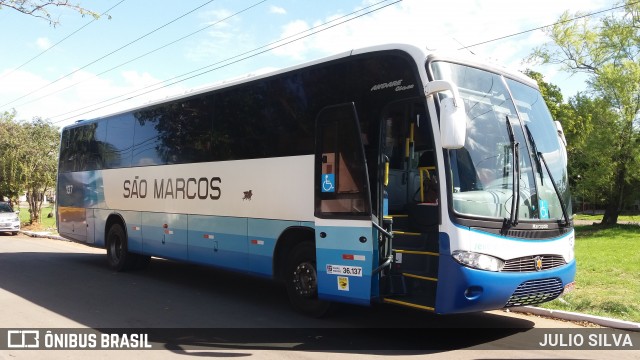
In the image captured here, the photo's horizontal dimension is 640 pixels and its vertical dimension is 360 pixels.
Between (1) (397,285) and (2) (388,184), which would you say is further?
(2) (388,184)

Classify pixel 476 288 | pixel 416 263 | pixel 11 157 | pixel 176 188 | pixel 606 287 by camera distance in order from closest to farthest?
pixel 476 288
pixel 416 263
pixel 606 287
pixel 176 188
pixel 11 157

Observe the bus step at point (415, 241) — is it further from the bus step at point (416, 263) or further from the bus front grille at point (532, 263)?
the bus front grille at point (532, 263)

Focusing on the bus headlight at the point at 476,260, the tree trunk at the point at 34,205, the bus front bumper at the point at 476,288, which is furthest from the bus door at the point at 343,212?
the tree trunk at the point at 34,205

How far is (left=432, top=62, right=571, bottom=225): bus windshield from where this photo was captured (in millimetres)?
5844

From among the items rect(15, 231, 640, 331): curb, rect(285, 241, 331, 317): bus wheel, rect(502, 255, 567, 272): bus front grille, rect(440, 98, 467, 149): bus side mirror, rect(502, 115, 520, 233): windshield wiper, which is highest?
rect(440, 98, 467, 149): bus side mirror

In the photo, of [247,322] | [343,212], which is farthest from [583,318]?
[247,322]

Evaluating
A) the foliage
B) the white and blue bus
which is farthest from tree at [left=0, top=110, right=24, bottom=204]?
the white and blue bus

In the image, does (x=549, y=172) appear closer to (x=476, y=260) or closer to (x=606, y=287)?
(x=476, y=260)

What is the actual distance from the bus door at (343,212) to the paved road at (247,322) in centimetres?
68

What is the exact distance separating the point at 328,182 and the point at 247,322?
2.32m

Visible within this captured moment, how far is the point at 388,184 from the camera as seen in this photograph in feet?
23.7

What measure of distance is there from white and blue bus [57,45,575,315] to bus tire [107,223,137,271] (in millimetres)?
3353

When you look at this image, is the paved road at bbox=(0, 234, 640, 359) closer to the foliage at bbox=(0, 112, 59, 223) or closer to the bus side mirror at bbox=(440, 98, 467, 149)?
the bus side mirror at bbox=(440, 98, 467, 149)

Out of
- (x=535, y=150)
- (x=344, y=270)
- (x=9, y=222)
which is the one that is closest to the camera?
(x=535, y=150)
